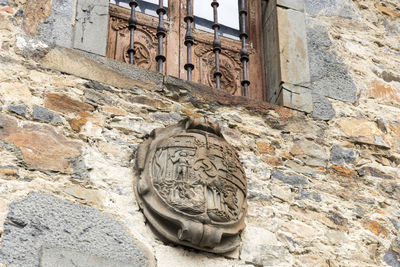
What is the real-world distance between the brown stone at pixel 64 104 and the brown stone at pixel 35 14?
408mm

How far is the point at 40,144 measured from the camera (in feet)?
12.6

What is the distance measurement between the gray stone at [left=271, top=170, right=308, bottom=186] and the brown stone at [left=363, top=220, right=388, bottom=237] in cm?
38

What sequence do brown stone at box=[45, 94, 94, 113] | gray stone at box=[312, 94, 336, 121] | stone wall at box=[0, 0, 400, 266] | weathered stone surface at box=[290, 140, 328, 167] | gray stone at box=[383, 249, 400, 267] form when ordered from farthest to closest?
gray stone at box=[312, 94, 336, 121], weathered stone surface at box=[290, 140, 328, 167], gray stone at box=[383, 249, 400, 267], brown stone at box=[45, 94, 94, 113], stone wall at box=[0, 0, 400, 266]

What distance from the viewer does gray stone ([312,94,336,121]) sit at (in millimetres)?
4730

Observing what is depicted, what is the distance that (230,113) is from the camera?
14.8 feet

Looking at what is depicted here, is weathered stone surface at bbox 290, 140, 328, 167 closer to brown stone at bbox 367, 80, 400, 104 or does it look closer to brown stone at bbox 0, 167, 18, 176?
brown stone at bbox 367, 80, 400, 104

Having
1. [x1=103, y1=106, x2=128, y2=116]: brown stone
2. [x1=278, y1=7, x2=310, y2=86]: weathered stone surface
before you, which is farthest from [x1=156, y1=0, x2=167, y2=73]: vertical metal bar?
[x1=278, y1=7, x2=310, y2=86]: weathered stone surface

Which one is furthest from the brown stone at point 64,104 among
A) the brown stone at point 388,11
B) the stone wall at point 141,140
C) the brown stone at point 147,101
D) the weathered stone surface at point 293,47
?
the brown stone at point 388,11

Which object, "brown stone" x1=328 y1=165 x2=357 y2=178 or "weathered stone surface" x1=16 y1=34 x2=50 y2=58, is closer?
"weathered stone surface" x1=16 y1=34 x2=50 y2=58

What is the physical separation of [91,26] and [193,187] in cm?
114

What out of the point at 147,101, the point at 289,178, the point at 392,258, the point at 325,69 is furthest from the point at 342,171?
the point at 147,101

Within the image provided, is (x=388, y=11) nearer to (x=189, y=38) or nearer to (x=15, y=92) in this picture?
(x=189, y=38)

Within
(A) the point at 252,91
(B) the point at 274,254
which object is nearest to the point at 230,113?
(A) the point at 252,91

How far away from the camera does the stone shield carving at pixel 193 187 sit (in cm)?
377
